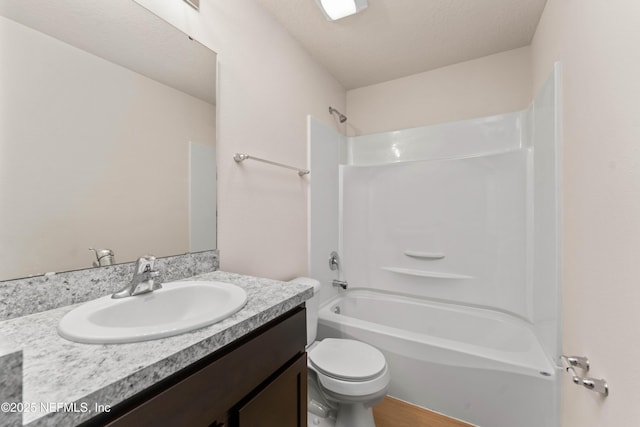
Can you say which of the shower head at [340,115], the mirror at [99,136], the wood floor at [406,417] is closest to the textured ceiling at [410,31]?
the shower head at [340,115]

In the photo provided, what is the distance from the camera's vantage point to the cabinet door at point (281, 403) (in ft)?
2.16

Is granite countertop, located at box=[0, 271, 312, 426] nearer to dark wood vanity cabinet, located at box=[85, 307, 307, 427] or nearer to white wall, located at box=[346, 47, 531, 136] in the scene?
dark wood vanity cabinet, located at box=[85, 307, 307, 427]

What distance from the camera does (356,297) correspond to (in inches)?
90.8

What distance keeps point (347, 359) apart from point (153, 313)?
1.01 m

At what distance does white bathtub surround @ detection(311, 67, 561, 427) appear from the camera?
4.40 ft

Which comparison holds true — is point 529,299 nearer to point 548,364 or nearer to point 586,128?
point 548,364

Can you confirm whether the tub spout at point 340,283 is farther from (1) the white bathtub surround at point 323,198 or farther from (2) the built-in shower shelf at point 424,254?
(2) the built-in shower shelf at point 424,254

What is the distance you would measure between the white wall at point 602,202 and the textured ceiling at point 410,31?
1.54ft

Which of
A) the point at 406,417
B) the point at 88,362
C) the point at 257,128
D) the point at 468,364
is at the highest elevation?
the point at 257,128

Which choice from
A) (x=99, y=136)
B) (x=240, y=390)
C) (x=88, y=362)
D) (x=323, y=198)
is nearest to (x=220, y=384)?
(x=240, y=390)

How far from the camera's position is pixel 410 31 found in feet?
5.54

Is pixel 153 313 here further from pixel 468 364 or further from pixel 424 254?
pixel 424 254

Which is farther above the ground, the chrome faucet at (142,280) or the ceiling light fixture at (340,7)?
the ceiling light fixture at (340,7)

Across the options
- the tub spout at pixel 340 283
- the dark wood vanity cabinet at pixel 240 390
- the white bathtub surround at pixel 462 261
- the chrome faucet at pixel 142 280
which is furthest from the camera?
the tub spout at pixel 340 283
